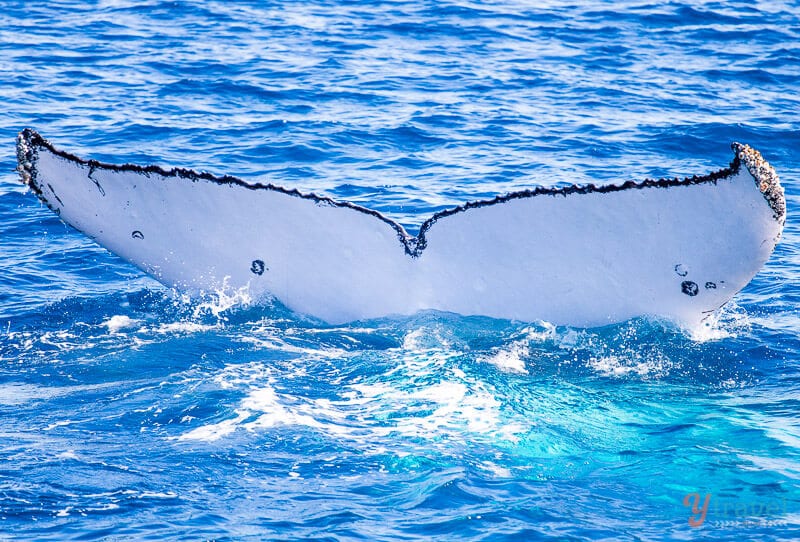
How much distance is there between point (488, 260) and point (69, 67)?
554 inches

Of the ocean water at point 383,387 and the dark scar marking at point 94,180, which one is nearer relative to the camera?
the ocean water at point 383,387

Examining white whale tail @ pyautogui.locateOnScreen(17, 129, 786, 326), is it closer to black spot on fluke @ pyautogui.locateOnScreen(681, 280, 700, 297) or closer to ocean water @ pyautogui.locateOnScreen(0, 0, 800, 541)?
black spot on fluke @ pyautogui.locateOnScreen(681, 280, 700, 297)

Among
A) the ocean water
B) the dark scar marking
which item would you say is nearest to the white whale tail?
the dark scar marking

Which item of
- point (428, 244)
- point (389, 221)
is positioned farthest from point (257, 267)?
point (428, 244)

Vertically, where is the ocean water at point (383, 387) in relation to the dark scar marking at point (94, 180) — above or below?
below

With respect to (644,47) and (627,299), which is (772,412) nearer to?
(627,299)

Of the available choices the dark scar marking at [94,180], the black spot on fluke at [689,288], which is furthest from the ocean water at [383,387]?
the dark scar marking at [94,180]

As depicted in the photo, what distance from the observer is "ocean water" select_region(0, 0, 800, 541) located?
277 inches

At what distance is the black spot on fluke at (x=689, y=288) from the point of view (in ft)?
26.3

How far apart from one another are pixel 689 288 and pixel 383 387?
2434 mm

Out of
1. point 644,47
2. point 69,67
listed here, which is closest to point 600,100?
point 644,47

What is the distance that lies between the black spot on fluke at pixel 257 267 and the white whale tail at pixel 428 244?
1cm

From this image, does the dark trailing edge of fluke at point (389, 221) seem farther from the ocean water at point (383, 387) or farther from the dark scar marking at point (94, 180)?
the ocean water at point (383, 387)

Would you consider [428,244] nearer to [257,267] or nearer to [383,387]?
[383,387]
